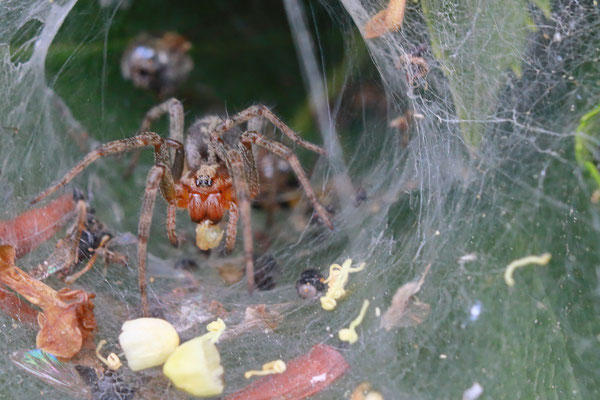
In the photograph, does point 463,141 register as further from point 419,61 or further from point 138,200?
point 138,200

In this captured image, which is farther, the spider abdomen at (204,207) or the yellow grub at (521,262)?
the spider abdomen at (204,207)

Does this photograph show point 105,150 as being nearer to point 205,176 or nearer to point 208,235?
point 205,176

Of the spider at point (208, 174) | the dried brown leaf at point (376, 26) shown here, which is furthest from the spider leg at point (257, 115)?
the dried brown leaf at point (376, 26)

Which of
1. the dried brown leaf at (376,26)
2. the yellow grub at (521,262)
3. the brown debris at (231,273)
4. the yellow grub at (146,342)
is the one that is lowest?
the brown debris at (231,273)

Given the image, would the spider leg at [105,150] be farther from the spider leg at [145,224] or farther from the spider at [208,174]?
the spider leg at [145,224]

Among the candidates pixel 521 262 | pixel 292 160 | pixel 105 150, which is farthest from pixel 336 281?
pixel 105 150

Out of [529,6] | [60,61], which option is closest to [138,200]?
[60,61]
